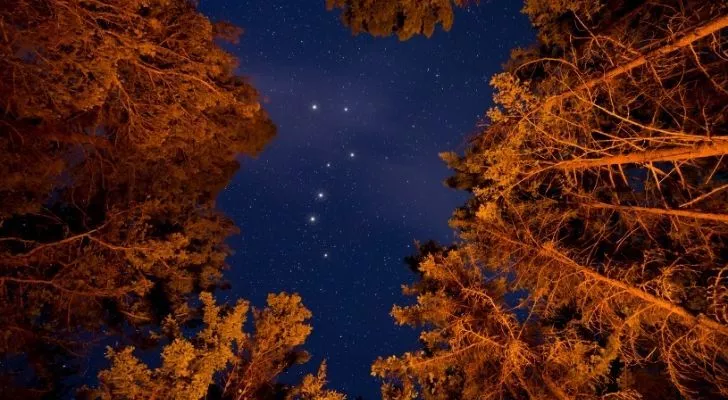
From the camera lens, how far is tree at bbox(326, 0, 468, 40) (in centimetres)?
755

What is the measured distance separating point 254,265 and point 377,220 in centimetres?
3681

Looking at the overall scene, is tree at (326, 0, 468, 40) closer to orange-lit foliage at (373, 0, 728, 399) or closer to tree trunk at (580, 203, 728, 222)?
orange-lit foliage at (373, 0, 728, 399)

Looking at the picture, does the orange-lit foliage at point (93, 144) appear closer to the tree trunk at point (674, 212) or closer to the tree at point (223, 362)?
the tree at point (223, 362)

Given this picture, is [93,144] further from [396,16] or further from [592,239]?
[592,239]

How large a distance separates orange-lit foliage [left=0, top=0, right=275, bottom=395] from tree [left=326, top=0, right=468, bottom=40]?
2.60m

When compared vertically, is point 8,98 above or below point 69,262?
above

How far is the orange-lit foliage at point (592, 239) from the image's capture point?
501cm

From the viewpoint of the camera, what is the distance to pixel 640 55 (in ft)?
14.9

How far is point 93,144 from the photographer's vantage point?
27.9 ft

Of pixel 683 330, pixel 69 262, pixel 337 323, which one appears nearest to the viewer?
pixel 683 330

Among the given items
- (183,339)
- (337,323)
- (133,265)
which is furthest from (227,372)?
(337,323)

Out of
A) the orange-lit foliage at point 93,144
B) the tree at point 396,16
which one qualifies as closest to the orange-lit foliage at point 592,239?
the tree at point 396,16

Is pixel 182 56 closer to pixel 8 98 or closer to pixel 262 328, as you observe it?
pixel 8 98

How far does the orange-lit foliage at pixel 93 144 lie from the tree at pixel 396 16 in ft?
8.53
